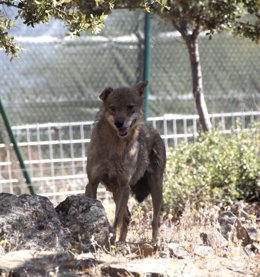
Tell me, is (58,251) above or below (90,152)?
below

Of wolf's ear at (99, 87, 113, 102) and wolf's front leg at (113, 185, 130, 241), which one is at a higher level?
wolf's ear at (99, 87, 113, 102)

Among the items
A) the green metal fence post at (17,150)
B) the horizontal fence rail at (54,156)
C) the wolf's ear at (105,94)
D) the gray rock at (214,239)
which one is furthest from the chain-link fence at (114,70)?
the gray rock at (214,239)

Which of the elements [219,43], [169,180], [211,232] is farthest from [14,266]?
[219,43]

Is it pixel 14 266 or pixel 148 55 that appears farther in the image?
pixel 148 55

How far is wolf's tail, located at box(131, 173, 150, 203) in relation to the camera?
8.39 meters

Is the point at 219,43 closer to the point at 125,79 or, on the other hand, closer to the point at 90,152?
the point at 125,79

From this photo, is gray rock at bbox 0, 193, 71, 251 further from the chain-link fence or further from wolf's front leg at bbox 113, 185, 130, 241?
the chain-link fence

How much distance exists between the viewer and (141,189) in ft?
27.7

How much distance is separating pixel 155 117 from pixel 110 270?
257 inches

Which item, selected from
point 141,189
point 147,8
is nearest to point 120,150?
point 141,189

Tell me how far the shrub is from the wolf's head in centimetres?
199

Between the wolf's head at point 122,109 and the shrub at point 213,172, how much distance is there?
1.99 m

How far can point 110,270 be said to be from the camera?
17.5ft

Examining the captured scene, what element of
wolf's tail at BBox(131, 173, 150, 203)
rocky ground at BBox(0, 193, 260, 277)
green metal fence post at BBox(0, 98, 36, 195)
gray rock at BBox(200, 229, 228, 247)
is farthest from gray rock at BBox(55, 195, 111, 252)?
green metal fence post at BBox(0, 98, 36, 195)
